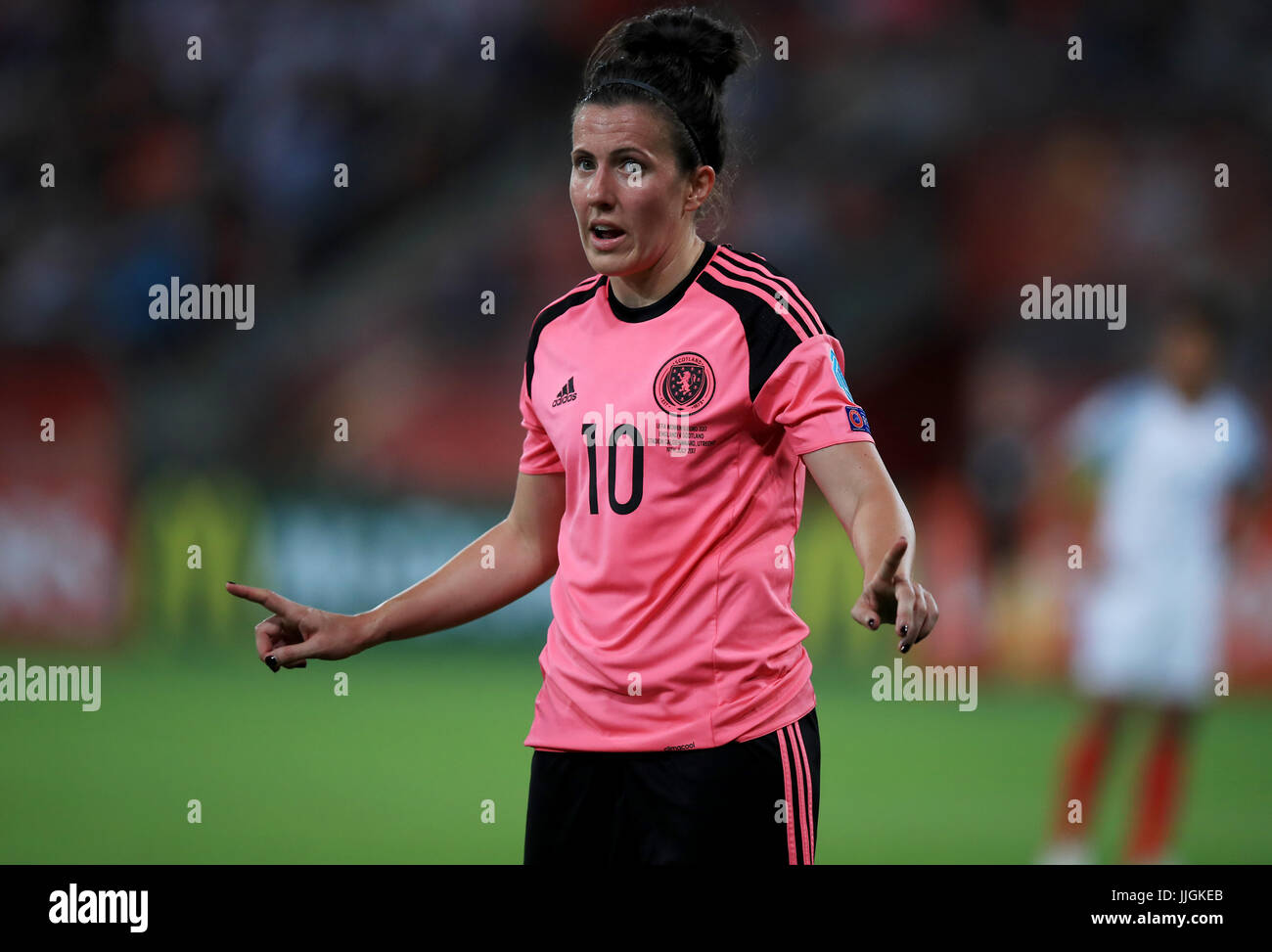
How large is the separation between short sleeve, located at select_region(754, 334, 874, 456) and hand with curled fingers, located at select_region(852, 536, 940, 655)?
29 cm

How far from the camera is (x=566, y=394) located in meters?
2.51

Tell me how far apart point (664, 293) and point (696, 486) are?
1.22ft

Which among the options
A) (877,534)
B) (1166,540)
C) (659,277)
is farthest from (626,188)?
(1166,540)

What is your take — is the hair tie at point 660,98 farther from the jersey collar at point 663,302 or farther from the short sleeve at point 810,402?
the short sleeve at point 810,402

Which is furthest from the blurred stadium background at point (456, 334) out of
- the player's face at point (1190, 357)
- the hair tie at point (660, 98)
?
the hair tie at point (660, 98)

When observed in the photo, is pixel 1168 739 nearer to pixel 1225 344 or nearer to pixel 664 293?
pixel 1225 344

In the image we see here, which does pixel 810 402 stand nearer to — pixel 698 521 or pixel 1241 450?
pixel 698 521

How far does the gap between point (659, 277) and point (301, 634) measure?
0.92 m

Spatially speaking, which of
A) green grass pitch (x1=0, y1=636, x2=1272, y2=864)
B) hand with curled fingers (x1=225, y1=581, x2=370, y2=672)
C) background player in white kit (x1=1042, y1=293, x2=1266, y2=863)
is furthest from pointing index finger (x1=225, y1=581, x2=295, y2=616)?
background player in white kit (x1=1042, y1=293, x2=1266, y2=863)

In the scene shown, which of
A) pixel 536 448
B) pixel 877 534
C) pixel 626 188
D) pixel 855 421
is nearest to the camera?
pixel 877 534

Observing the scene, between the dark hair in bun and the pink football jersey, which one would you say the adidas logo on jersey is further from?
the dark hair in bun

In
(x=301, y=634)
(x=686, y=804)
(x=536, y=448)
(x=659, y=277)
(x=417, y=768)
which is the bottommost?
(x=417, y=768)

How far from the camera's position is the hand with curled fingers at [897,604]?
201 centimetres

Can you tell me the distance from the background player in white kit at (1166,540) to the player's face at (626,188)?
10.2ft
